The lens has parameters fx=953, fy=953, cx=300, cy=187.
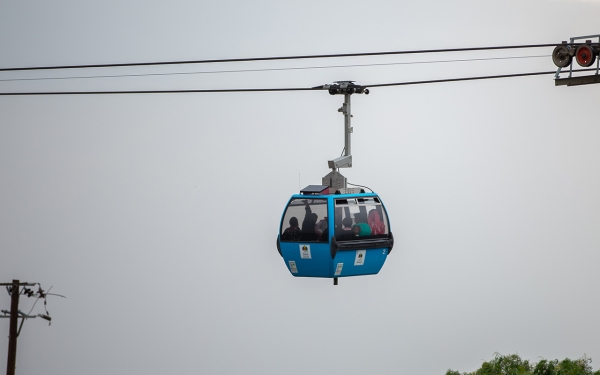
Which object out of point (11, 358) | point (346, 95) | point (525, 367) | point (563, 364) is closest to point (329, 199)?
point (346, 95)

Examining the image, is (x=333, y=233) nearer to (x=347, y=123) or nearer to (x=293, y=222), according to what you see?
(x=293, y=222)

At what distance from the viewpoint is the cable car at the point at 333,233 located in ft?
65.1

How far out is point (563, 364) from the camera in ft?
161

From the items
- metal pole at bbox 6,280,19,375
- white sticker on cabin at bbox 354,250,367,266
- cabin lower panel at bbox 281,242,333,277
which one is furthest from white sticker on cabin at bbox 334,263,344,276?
metal pole at bbox 6,280,19,375

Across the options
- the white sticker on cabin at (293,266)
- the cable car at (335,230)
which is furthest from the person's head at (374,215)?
the white sticker on cabin at (293,266)

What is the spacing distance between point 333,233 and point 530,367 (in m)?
36.6

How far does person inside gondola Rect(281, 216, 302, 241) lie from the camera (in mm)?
20344

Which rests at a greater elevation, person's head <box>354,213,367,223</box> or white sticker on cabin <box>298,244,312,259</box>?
person's head <box>354,213,367,223</box>

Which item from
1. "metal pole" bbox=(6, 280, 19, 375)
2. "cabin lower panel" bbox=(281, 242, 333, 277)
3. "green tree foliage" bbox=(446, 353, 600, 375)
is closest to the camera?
"cabin lower panel" bbox=(281, 242, 333, 277)

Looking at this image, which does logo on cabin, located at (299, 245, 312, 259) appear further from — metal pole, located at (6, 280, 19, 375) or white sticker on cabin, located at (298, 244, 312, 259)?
metal pole, located at (6, 280, 19, 375)

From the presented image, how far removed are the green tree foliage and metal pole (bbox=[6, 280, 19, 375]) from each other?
2835 centimetres

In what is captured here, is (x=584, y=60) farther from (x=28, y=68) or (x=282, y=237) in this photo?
(x=28, y=68)

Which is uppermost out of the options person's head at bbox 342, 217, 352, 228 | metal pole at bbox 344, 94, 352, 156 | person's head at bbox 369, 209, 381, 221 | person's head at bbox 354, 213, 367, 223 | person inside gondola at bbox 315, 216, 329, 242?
metal pole at bbox 344, 94, 352, 156

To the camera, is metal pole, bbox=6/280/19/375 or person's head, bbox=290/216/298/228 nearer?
person's head, bbox=290/216/298/228
